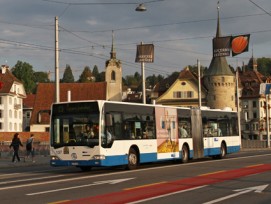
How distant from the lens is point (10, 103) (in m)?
97.4

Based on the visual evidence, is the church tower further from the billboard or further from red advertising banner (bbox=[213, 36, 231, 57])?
red advertising banner (bbox=[213, 36, 231, 57])

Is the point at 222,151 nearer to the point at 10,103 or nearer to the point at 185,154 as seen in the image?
the point at 185,154

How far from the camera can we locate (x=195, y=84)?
112875 mm

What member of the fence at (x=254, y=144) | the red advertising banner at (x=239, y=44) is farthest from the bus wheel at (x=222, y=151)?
the fence at (x=254, y=144)

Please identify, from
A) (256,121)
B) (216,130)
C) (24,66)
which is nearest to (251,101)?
(256,121)

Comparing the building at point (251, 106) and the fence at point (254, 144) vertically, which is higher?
the building at point (251, 106)

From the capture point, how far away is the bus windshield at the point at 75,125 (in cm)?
2012

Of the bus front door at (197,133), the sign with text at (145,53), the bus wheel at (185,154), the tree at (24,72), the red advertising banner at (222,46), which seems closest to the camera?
the bus wheel at (185,154)

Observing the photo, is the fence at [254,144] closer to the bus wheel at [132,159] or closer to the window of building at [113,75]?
the window of building at [113,75]

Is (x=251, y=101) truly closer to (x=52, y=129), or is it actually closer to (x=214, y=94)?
(x=214, y=94)

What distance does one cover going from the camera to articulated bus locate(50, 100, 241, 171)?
66.0 ft

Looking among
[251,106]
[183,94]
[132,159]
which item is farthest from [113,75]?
[132,159]

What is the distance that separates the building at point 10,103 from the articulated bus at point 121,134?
233 feet

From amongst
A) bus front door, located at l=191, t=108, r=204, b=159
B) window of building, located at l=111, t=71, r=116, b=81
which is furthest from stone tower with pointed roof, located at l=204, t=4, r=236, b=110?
bus front door, located at l=191, t=108, r=204, b=159
